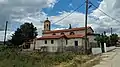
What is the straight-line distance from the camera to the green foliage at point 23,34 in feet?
269

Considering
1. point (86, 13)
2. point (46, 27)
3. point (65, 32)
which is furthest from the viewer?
point (46, 27)

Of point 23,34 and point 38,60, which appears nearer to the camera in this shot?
point 38,60

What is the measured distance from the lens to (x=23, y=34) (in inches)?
3425

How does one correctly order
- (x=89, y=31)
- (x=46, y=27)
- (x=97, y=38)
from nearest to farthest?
(x=97, y=38)
(x=89, y=31)
(x=46, y=27)

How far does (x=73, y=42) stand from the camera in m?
57.2

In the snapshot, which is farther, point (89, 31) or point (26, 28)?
point (26, 28)

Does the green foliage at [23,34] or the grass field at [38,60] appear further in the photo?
the green foliage at [23,34]

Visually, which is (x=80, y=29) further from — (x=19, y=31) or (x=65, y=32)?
(x=19, y=31)

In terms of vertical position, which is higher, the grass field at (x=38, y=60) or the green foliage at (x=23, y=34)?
the green foliage at (x=23, y=34)

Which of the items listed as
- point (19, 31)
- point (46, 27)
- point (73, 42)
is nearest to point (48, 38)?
point (73, 42)

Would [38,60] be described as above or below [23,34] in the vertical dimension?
below

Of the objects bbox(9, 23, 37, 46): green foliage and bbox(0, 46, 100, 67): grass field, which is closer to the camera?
bbox(0, 46, 100, 67): grass field

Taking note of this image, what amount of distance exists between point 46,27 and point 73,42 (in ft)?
72.5

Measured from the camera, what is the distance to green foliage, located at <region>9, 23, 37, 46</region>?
82.0 metres
